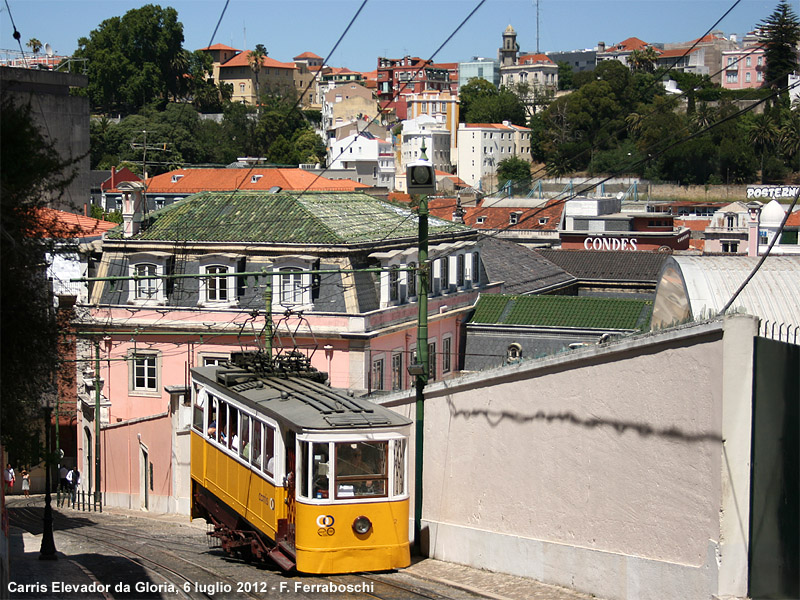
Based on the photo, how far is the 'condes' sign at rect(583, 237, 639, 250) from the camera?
250ft

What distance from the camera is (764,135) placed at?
128875mm

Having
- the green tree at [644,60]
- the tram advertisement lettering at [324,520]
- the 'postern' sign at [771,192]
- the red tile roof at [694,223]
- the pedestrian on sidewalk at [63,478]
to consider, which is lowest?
the pedestrian on sidewalk at [63,478]

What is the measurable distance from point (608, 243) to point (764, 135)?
6098 cm

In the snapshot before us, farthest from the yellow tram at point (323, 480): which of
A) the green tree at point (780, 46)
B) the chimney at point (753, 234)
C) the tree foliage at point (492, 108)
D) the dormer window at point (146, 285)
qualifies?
the tree foliage at point (492, 108)

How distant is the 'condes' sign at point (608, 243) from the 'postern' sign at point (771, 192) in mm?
34126

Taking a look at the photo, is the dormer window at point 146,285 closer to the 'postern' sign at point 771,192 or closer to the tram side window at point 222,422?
the tram side window at point 222,422

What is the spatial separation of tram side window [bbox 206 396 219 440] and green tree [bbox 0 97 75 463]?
638cm

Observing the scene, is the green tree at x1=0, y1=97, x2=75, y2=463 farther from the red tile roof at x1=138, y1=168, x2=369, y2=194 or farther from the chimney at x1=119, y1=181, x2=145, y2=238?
the red tile roof at x1=138, y1=168, x2=369, y2=194

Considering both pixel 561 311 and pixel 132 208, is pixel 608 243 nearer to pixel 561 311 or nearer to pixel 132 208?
pixel 561 311

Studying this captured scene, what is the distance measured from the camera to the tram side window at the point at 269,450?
15.6 metres

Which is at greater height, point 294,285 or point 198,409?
point 294,285

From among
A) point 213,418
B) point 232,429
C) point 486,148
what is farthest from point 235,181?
point 486,148

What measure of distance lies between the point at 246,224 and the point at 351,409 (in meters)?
22.0

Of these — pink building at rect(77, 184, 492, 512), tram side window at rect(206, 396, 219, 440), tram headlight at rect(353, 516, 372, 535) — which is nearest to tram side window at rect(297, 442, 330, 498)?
tram headlight at rect(353, 516, 372, 535)
